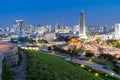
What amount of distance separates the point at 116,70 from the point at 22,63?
15758 mm

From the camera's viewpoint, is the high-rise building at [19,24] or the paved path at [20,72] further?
the high-rise building at [19,24]

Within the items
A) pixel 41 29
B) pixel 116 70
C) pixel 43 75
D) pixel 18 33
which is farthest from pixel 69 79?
pixel 41 29

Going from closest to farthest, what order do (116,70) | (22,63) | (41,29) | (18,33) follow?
(22,63)
(116,70)
(18,33)
(41,29)

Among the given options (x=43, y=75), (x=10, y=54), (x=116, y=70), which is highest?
(x=10, y=54)

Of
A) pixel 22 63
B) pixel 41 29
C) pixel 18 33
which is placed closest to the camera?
pixel 22 63

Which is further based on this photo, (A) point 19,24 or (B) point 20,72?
(A) point 19,24

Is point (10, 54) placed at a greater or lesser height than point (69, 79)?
greater

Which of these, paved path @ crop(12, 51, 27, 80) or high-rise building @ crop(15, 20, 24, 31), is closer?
paved path @ crop(12, 51, 27, 80)

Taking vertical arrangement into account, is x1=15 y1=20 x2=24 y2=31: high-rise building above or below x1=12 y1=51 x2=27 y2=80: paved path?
above

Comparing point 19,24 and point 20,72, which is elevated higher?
point 19,24

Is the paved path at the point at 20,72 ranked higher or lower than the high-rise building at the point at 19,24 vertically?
lower

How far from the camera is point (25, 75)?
7.09 metres

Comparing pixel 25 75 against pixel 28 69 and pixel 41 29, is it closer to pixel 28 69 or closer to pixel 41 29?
pixel 28 69

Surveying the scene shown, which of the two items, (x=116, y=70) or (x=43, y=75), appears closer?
(x=43, y=75)
